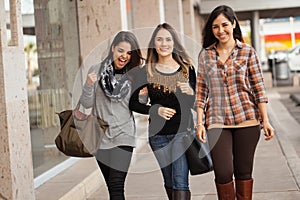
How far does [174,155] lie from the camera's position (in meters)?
4.86

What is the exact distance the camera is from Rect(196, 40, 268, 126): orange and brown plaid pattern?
4.65 m

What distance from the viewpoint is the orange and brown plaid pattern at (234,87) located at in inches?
183

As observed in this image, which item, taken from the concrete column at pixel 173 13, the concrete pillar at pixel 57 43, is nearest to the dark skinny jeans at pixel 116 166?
the concrete pillar at pixel 57 43

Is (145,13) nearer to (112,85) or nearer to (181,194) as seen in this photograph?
(112,85)

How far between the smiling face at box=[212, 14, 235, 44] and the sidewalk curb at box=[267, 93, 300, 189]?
2715 millimetres

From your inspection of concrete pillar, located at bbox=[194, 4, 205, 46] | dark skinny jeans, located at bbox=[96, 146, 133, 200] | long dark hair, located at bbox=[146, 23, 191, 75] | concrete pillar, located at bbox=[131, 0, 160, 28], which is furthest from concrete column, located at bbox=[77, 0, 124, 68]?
concrete pillar, located at bbox=[194, 4, 205, 46]

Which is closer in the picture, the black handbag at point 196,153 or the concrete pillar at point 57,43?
the black handbag at point 196,153

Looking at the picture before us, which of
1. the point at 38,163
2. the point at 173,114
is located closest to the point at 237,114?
the point at 173,114

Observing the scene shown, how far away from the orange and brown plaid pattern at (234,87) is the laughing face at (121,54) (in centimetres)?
63

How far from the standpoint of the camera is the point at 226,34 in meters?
4.72

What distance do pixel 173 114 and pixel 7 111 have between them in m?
1.30

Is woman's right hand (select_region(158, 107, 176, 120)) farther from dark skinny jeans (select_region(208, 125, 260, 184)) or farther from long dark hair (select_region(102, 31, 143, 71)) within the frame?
long dark hair (select_region(102, 31, 143, 71))

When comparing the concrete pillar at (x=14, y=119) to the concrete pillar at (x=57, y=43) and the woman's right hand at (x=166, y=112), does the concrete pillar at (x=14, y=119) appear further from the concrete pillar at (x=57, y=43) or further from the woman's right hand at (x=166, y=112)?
the concrete pillar at (x=57, y=43)

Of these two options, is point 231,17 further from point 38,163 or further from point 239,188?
point 38,163
